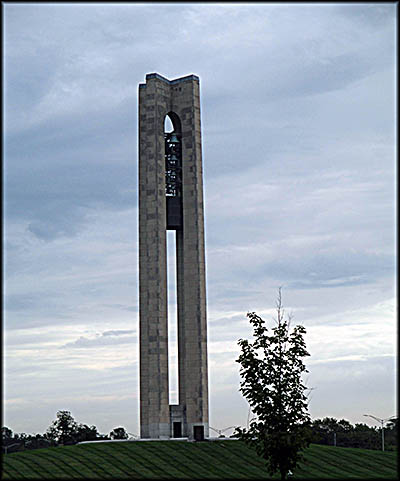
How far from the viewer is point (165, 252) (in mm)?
68000

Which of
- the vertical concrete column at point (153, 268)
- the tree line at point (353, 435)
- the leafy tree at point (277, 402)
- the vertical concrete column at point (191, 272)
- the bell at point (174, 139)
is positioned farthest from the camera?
the tree line at point (353, 435)

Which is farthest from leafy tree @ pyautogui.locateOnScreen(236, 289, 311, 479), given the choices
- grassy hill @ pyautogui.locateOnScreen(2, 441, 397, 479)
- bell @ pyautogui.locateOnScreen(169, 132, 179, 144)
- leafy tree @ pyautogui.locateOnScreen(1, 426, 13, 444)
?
leafy tree @ pyautogui.locateOnScreen(1, 426, 13, 444)

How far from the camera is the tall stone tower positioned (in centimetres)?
6575

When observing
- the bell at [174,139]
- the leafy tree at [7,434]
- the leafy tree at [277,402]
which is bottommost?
the leafy tree at [7,434]

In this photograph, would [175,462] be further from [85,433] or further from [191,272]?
[85,433]

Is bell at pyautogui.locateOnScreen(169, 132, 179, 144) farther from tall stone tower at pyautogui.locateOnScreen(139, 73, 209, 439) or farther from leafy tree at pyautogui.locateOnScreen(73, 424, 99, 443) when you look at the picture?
leafy tree at pyautogui.locateOnScreen(73, 424, 99, 443)

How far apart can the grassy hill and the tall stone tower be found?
4804mm

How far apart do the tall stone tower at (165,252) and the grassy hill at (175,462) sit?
480 cm

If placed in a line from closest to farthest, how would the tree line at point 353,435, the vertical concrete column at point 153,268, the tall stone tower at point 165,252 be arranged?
the vertical concrete column at point 153,268 → the tall stone tower at point 165,252 → the tree line at point 353,435

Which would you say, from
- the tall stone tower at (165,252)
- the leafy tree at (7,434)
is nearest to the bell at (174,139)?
the tall stone tower at (165,252)

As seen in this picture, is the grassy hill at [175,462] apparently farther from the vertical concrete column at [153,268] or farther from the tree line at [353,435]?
the tree line at [353,435]

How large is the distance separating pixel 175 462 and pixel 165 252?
19.9 meters

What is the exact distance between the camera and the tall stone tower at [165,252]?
216 ft

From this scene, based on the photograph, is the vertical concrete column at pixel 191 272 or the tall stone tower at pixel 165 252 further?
the vertical concrete column at pixel 191 272
